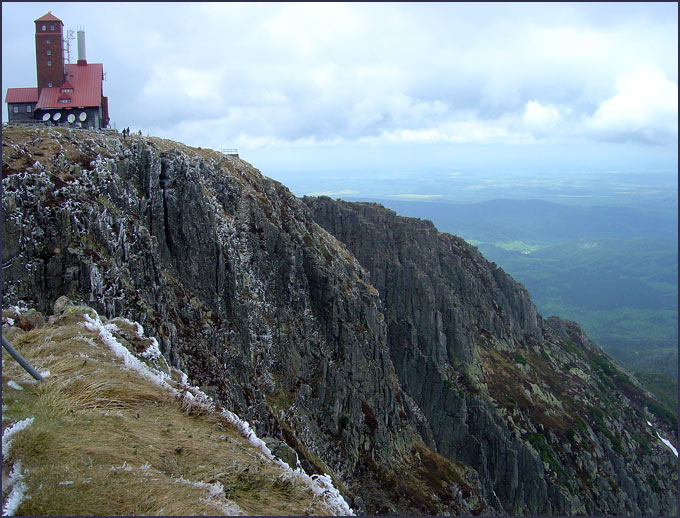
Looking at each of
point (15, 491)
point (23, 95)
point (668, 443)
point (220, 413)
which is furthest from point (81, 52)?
point (668, 443)

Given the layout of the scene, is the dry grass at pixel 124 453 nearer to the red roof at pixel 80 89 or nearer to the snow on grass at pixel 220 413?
the snow on grass at pixel 220 413

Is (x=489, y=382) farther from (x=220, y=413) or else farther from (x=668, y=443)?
(x=220, y=413)

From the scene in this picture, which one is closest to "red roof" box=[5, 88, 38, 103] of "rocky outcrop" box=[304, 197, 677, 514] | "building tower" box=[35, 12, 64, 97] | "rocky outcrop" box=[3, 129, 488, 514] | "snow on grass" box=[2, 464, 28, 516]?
"building tower" box=[35, 12, 64, 97]

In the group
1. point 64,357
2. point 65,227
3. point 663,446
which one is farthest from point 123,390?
point 663,446

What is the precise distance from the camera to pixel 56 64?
1994 inches

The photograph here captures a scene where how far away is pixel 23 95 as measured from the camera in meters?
50.6

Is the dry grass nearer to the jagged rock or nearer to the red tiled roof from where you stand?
the jagged rock

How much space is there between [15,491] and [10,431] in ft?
6.95

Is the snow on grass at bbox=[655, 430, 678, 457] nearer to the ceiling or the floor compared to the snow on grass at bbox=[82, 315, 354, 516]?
nearer to the floor

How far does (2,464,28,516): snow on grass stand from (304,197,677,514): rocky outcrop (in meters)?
74.3

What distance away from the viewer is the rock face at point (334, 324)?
35.2m

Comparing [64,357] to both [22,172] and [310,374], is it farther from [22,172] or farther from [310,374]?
[310,374]

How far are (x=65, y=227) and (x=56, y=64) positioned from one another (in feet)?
87.9

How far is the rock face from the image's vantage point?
35.2 metres
